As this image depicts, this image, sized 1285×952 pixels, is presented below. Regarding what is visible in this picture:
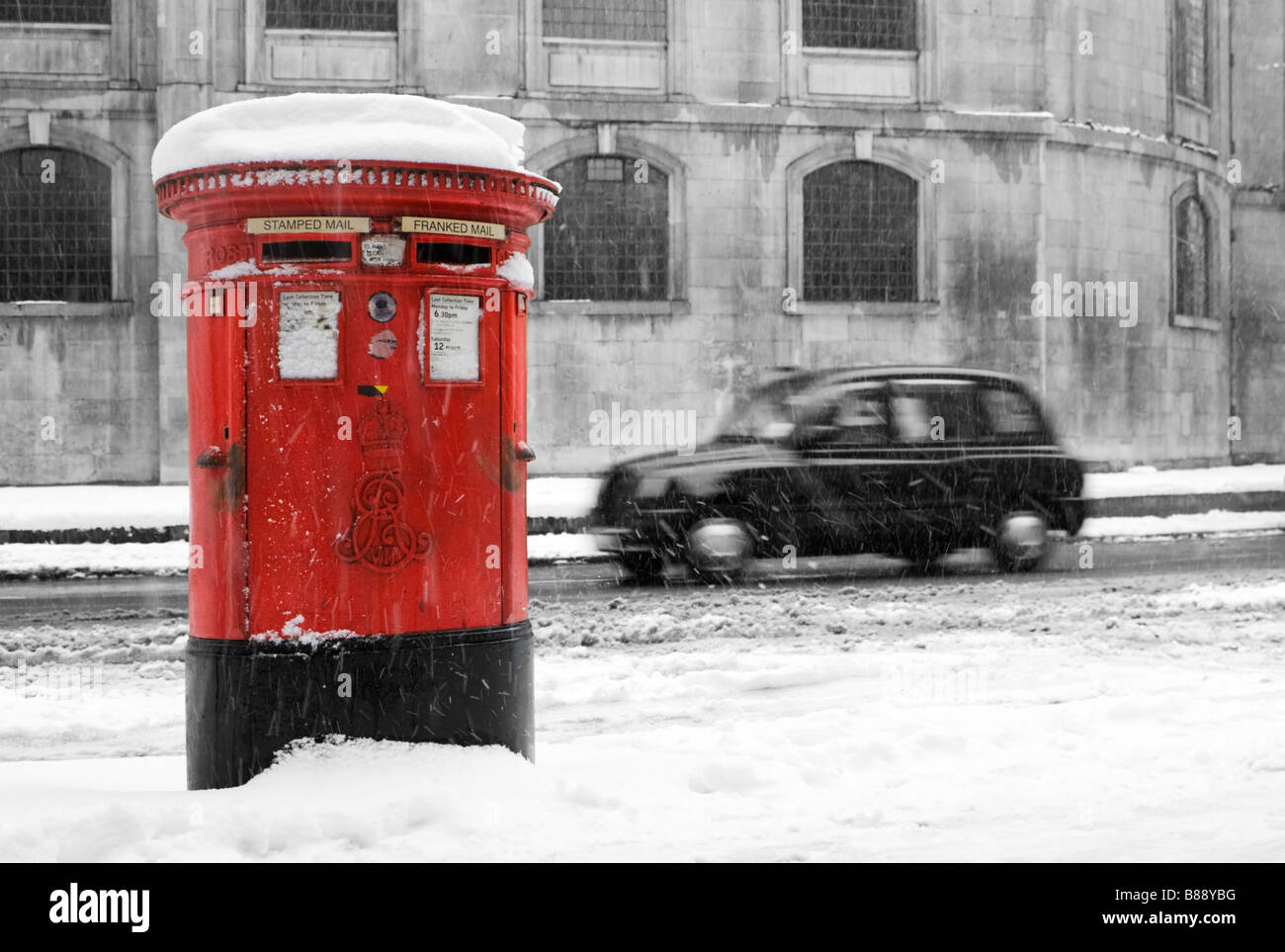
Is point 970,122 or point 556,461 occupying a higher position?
point 970,122

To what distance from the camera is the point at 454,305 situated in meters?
4.80

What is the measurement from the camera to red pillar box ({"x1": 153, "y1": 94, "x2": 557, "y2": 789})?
4617mm

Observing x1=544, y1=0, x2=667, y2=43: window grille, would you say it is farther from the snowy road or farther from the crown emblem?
the crown emblem

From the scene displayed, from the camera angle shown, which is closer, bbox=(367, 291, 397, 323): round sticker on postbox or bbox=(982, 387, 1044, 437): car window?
bbox=(367, 291, 397, 323): round sticker on postbox

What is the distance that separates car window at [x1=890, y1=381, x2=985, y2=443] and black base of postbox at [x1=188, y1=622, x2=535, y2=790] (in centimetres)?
823

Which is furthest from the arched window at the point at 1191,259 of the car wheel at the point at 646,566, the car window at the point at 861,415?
the car wheel at the point at 646,566

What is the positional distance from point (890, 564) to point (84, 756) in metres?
8.50

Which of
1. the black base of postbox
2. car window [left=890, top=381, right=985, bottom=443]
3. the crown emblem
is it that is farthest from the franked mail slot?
car window [left=890, top=381, right=985, bottom=443]

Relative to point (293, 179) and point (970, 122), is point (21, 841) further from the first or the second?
point (970, 122)

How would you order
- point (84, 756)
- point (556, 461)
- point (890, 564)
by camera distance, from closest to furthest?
1. point (84, 756)
2. point (890, 564)
3. point (556, 461)

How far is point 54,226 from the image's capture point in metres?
22.5

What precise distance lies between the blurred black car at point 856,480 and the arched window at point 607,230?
10605 millimetres

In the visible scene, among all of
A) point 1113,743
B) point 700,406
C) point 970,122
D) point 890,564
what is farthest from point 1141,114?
point 1113,743

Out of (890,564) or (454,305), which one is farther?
(890,564)
